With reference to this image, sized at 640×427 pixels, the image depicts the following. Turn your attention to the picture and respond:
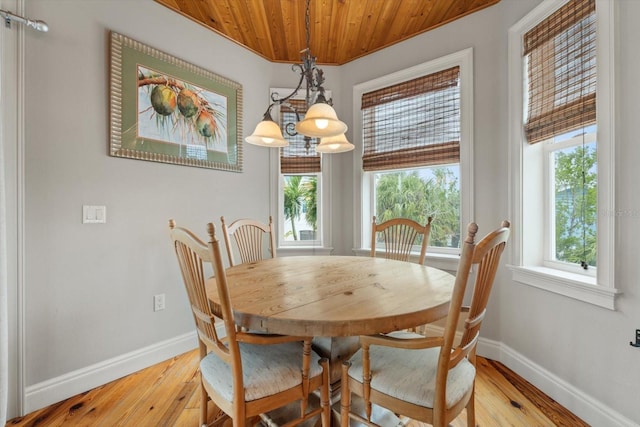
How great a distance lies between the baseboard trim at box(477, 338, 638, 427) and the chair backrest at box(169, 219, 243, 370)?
1.77 m

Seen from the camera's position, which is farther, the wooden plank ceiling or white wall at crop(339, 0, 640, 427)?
the wooden plank ceiling

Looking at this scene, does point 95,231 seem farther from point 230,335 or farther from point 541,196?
point 541,196

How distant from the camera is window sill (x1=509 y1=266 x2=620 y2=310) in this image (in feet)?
4.73

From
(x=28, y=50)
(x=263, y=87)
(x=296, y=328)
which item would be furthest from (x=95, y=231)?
(x=263, y=87)

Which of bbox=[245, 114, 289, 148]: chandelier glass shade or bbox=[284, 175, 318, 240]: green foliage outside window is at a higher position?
bbox=[245, 114, 289, 148]: chandelier glass shade

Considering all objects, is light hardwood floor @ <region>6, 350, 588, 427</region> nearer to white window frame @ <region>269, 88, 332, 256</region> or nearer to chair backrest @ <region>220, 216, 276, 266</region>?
chair backrest @ <region>220, 216, 276, 266</region>

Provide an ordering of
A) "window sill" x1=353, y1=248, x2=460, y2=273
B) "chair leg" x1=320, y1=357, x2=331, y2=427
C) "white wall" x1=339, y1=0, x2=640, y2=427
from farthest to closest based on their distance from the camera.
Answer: "window sill" x1=353, y1=248, x2=460, y2=273
"white wall" x1=339, y1=0, x2=640, y2=427
"chair leg" x1=320, y1=357, x2=331, y2=427

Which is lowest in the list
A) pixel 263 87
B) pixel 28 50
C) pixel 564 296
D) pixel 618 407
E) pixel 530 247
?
pixel 618 407

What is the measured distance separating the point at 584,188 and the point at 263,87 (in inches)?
106

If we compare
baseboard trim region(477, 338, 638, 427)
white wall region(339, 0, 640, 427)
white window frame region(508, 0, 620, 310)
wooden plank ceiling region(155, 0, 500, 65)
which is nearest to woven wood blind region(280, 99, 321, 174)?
wooden plank ceiling region(155, 0, 500, 65)

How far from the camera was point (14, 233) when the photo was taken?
1.56 meters

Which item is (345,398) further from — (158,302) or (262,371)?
(158,302)

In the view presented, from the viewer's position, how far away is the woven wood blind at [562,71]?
1600 mm

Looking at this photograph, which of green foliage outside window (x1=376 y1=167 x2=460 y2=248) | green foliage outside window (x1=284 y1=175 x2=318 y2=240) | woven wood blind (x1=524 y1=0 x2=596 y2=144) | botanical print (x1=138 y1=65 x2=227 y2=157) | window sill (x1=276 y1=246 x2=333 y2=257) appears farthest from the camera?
green foliage outside window (x1=284 y1=175 x2=318 y2=240)
